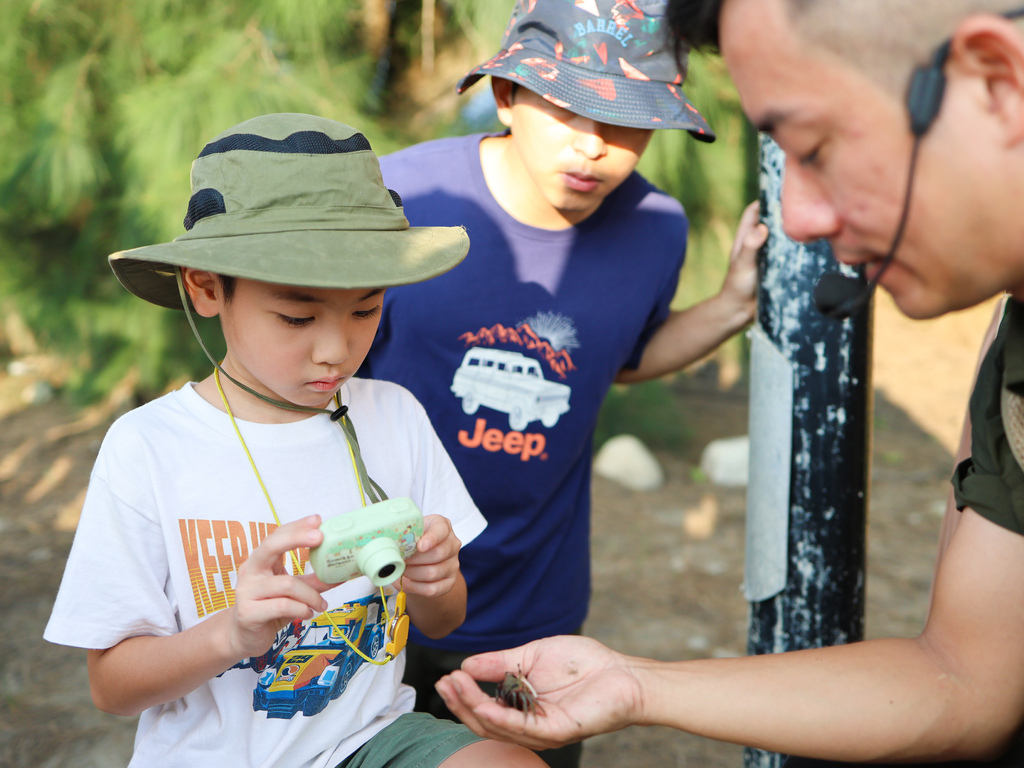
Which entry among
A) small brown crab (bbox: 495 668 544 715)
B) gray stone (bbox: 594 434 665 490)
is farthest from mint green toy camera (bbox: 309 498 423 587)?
gray stone (bbox: 594 434 665 490)

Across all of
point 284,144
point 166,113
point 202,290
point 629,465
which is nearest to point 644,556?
point 629,465

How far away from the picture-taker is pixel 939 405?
6.66 meters

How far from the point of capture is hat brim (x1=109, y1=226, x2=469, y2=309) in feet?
4.19

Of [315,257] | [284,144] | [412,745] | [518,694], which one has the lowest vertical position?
[412,745]

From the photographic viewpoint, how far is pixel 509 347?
Answer: 6.76ft

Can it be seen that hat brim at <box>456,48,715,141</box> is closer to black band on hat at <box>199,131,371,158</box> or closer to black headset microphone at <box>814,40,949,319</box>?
black band on hat at <box>199,131,371,158</box>

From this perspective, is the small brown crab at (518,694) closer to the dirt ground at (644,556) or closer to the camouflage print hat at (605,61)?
the camouflage print hat at (605,61)

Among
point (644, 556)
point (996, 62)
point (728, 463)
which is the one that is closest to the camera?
point (996, 62)

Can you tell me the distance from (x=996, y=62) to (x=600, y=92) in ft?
3.27

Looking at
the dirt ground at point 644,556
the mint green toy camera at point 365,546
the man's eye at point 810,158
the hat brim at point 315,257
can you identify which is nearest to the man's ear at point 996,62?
the man's eye at point 810,158

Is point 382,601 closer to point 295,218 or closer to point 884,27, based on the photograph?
point 295,218

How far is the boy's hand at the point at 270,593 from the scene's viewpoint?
1.16m

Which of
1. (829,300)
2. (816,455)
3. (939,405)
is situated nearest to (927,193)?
(829,300)

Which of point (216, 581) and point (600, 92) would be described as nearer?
point (216, 581)
